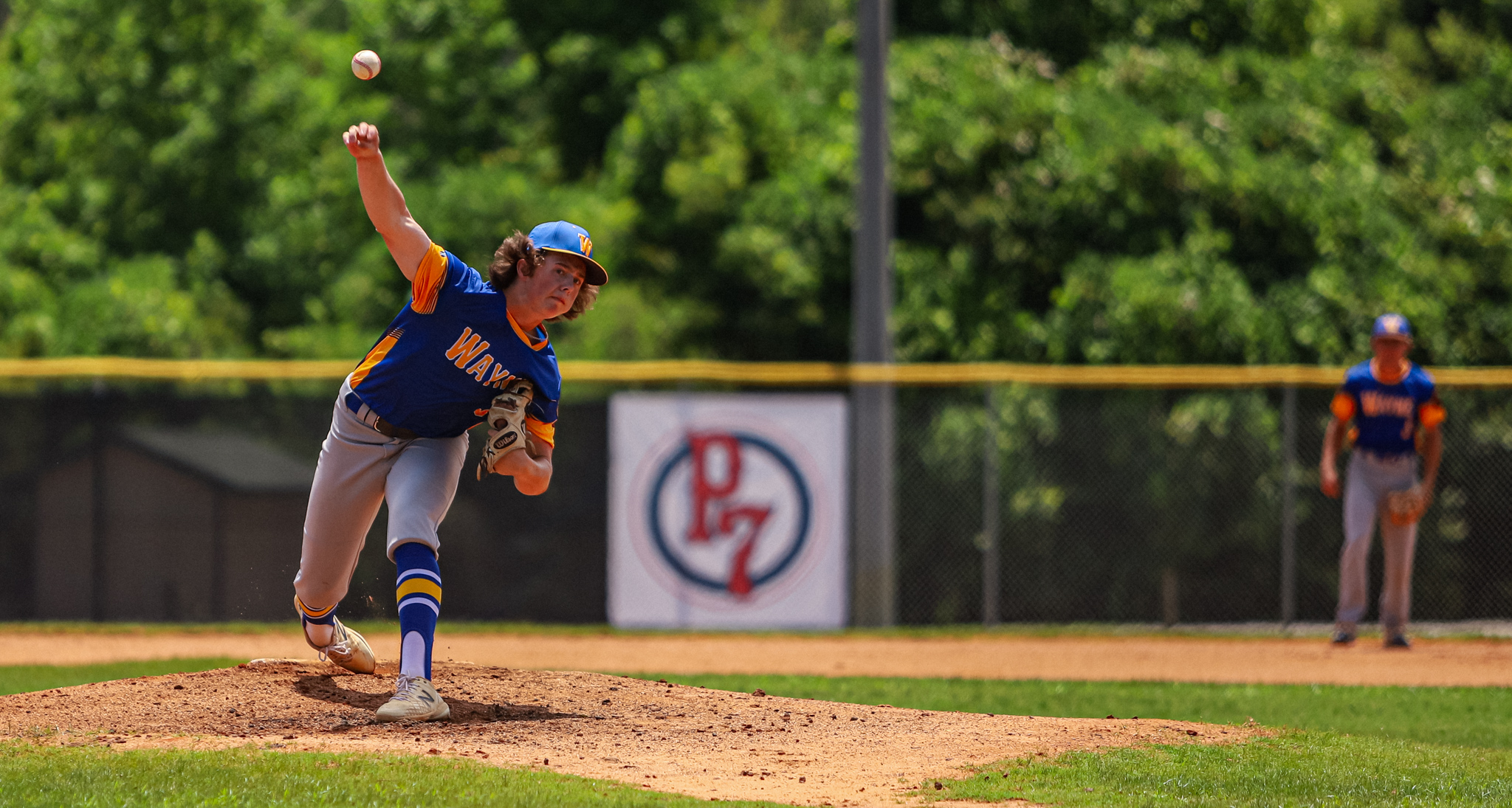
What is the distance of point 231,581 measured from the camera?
451 inches

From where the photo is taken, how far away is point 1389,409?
10352 mm

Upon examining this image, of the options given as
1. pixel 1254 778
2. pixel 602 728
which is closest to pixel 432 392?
pixel 602 728

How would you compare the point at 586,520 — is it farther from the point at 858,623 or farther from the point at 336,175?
the point at 336,175

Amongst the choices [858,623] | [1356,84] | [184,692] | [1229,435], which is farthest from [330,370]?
[1356,84]

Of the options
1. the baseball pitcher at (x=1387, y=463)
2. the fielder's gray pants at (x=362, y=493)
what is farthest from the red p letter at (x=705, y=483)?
the fielder's gray pants at (x=362, y=493)

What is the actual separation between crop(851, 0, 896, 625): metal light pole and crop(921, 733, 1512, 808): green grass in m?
5.72

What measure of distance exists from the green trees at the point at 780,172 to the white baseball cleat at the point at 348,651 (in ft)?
25.7

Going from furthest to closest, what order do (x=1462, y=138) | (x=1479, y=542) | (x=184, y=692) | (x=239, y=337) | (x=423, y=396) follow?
1. (x=239, y=337)
2. (x=1462, y=138)
3. (x=1479, y=542)
4. (x=184, y=692)
5. (x=423, y=396)

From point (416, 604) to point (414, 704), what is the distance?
347 millimetres

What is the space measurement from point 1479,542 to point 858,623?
15.8 feet

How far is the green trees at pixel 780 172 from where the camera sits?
Result: 1350 cm

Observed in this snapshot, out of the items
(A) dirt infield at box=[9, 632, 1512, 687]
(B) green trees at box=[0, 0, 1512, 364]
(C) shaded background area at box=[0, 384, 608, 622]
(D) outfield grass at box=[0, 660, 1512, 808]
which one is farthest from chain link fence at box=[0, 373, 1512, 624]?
(D) outfield grass at box=[0, 660, 1512, 808]

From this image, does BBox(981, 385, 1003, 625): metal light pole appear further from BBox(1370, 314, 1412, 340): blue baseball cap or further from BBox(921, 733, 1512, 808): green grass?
BBox(921, 733, 1512, 808): green grass

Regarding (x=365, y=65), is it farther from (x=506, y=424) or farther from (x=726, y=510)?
(x=726, y=510)
